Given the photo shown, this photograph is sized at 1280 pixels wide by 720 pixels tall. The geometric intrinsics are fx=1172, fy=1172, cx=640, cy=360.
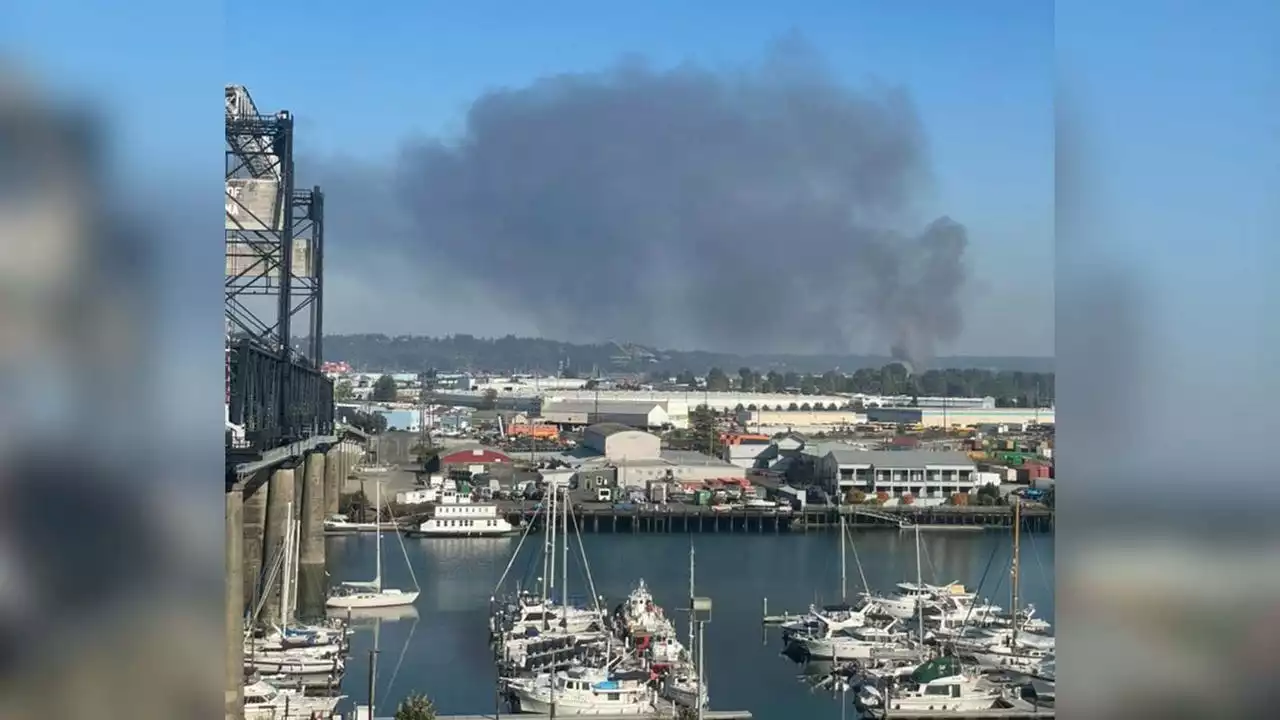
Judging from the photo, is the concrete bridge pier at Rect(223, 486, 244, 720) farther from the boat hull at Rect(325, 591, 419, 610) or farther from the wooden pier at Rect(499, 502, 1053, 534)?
the wooden pier at Rect(499, 502, 1053, 534)

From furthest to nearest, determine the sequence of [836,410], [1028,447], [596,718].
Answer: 1. [836,410]
2. [1028,447]
3. [596,718]

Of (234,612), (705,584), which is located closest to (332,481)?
(705,584)

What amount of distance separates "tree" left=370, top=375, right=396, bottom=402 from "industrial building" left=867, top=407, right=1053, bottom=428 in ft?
37.9

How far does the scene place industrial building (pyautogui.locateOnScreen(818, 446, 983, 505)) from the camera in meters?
12.6

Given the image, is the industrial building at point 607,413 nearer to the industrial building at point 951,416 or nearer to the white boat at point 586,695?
the industrial building at point 951,416

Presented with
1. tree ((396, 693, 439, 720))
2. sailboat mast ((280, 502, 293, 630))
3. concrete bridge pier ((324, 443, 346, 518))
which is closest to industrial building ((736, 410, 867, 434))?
concrete bridge pier ((324, 443, 346, 518))

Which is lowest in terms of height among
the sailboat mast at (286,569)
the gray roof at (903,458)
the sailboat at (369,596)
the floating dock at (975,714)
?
the sailboat at (369,596)

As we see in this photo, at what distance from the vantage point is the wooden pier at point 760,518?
39.3 feet

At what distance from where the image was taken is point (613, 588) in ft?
27.6

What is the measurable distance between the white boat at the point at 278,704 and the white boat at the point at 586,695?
2.80ft

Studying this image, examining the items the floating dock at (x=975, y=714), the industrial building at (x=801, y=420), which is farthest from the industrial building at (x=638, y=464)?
the floating dock at (x=975, y=714)
